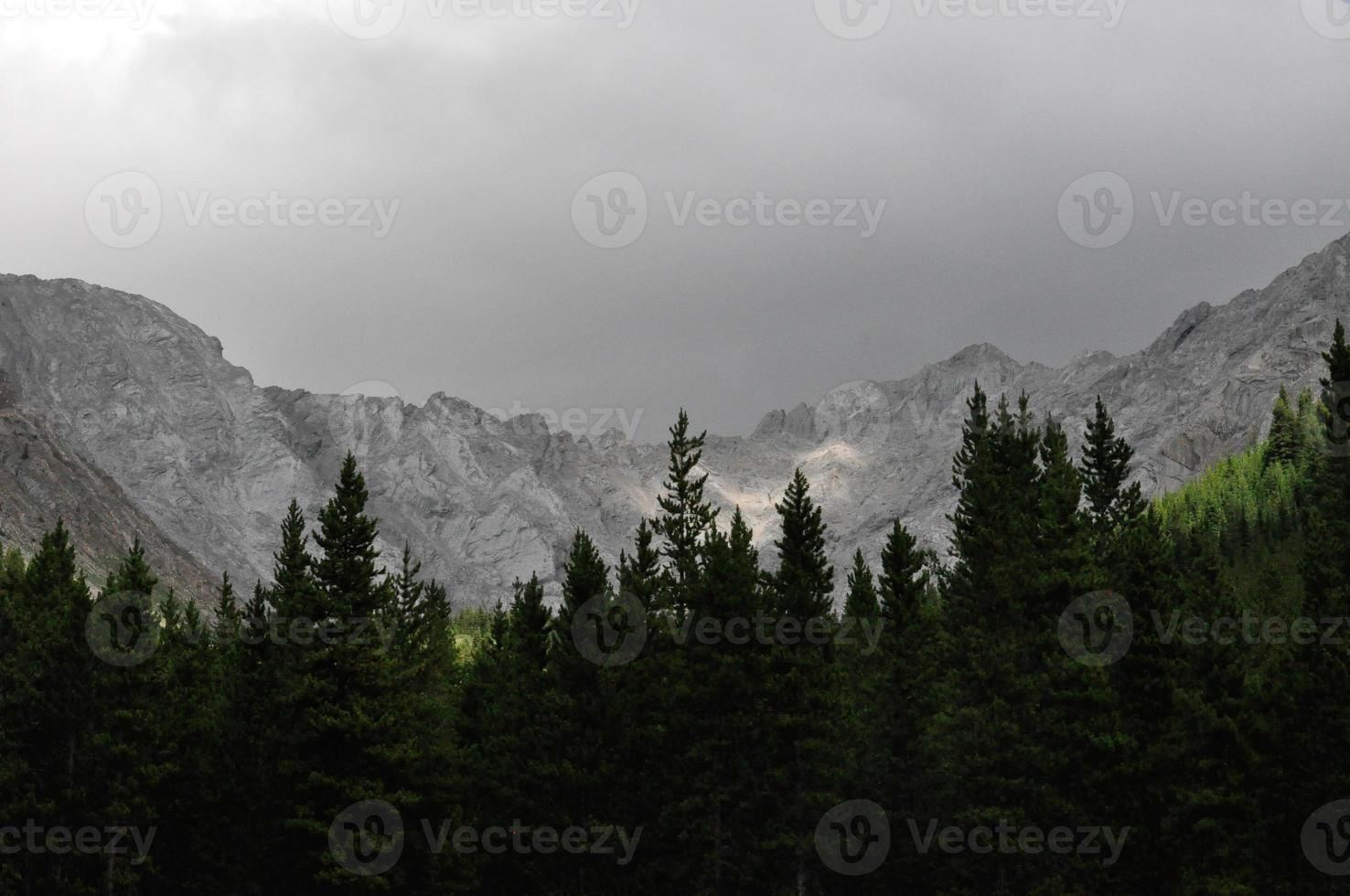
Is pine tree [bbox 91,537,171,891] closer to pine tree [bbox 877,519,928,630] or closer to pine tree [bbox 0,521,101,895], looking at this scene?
pine tree [bbox 0,521,101,895]

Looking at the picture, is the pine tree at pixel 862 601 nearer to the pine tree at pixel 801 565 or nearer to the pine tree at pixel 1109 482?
the pine tree at pixel 801 565

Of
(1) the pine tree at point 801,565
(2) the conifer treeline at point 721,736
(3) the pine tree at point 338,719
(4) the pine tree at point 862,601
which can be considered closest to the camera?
(3) the pine tree at point 338,719

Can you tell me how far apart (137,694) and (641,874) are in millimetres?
22713

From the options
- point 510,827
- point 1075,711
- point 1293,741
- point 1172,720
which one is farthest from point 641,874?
point 1293,741

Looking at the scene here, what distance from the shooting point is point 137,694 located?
51219 mm

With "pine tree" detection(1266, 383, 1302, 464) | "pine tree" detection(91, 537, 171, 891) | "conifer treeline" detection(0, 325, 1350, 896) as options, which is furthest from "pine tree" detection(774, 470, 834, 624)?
"pine tree" detection(1266, 383, 1302, 464)

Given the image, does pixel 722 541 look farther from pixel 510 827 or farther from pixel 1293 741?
pixel 1293 741

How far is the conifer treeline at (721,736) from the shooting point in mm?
45938

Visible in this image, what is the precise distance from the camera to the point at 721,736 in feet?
169

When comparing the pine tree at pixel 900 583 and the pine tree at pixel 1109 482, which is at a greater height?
the pine tree at pixel 1109 482

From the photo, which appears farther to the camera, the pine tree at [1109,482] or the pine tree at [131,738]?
the pine tree at [1109,482]

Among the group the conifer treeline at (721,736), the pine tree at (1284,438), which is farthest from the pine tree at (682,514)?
the pine tree at (1284,438)

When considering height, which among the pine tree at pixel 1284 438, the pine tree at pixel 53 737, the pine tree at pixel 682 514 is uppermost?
the pine tree at pixel 1284 438

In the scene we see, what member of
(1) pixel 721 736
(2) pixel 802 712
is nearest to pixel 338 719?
(1) pixel 721 736
